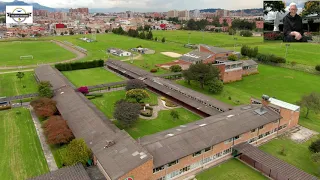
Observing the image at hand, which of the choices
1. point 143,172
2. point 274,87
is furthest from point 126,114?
point 274,87

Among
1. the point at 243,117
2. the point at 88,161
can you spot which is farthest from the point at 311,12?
the point at 88,161

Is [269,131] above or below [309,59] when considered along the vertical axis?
below

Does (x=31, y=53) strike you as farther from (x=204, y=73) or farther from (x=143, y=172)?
(x=143, y=172)

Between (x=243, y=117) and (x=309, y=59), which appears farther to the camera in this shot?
(x=309, y=59)

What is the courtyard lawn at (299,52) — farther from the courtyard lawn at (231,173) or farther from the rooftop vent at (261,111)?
the courtyard lawn at (231,173)

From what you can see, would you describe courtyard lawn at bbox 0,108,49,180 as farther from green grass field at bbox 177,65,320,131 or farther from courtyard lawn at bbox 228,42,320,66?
courtyard lawn at bbox 228,42,320,66

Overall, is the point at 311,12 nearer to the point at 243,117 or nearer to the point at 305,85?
the point at 305,85

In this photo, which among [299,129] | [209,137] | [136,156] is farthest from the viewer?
[299,129]

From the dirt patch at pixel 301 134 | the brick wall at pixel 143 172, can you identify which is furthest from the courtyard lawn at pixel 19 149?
the dirt patch at pixel 301 134
